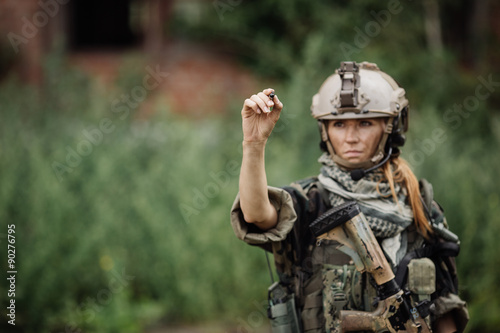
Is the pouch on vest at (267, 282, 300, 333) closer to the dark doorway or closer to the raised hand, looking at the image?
the raised hand

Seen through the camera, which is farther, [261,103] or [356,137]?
[356,137]

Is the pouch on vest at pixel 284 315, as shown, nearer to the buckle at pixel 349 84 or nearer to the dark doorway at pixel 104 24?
the buckle at pixel 349 84

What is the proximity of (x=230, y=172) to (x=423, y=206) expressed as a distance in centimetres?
333

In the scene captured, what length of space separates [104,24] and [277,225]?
846 centimetres

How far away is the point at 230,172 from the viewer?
573 centimetres

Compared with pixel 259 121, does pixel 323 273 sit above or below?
below

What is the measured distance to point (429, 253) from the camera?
2.54m

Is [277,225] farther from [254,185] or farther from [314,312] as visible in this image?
[314,312]

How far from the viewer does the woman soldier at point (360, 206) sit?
95.5 inches

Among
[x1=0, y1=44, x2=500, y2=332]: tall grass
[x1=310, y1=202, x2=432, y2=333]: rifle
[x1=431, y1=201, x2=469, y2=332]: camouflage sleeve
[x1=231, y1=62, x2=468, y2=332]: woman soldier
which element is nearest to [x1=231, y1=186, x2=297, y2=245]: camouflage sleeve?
[x1=231, y1=62, x2=468, y2=332]: woman soldier

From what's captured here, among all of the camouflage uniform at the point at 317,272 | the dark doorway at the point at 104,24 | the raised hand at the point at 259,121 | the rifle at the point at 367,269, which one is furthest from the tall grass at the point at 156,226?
the dark doorway at the point at 104,24

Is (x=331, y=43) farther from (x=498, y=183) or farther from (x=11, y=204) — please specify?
(x=11, y=204)

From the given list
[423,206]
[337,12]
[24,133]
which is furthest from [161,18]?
[423,206]

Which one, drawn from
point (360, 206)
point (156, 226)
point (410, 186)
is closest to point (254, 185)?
point (360, 206)
